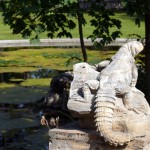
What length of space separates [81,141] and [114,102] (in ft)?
1.84

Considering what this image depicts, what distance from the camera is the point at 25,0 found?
27.0ft

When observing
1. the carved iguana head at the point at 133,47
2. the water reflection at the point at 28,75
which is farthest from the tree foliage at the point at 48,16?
the water reflection at the point at 28,75

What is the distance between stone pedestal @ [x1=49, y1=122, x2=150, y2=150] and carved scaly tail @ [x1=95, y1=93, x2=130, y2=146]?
14cm

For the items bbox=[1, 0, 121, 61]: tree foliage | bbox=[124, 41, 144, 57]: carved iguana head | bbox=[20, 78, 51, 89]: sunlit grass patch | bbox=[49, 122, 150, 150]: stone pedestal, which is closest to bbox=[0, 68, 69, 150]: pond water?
bbox=[1, 0, 121, 61]: tree foliage

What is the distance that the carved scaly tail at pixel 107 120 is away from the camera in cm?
532

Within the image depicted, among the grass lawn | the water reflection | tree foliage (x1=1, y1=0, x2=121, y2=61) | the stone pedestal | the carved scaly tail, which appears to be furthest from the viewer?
the grass lawn

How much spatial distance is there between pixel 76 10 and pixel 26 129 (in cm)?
279

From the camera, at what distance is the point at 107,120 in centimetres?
538

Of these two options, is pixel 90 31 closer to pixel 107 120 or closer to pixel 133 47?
pixel 133 47

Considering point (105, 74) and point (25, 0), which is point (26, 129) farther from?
point (105, 74)

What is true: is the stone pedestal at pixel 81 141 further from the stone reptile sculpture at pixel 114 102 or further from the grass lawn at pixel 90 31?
the grass lawn at pixel 90 31

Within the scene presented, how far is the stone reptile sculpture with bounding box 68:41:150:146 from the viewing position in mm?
5383

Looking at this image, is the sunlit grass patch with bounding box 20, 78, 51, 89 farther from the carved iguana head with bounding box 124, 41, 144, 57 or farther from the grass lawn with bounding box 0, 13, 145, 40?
the grass lawn with bounding box 0, 13, 145, 40

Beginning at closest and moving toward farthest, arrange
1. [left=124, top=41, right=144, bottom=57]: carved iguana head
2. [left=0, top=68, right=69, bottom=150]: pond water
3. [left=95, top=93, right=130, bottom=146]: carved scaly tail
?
[left=95, top=93, right=130, bottom=146]: carved scaly tail → [left=124, top=41, right=144, bottom=57]: carved iguana head → [left=0, top=68, right=69, bottom=150]: pond water
